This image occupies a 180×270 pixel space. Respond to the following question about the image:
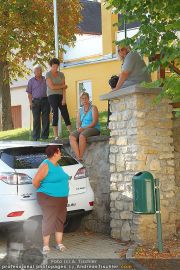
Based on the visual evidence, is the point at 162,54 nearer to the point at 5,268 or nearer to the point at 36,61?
the point at 5,268

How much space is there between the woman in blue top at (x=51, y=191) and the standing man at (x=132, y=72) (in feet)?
6.89

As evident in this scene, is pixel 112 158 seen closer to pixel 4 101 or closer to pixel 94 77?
pixel 4 101

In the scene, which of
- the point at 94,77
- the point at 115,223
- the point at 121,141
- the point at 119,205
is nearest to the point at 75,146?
the point at 121,141

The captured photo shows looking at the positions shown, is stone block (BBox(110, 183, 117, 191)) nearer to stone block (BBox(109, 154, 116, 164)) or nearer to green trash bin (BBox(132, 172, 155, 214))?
stone block (BBox(109, 154, 116, 164))

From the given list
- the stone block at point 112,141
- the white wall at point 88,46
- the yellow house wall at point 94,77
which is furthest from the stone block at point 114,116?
the white wall at point 88,46

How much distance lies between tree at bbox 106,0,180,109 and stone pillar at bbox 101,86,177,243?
52 cm

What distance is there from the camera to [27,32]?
69.2ft

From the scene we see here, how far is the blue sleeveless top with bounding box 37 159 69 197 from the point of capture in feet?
28.2

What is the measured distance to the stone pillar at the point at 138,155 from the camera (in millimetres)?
9461

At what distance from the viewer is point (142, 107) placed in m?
9.51

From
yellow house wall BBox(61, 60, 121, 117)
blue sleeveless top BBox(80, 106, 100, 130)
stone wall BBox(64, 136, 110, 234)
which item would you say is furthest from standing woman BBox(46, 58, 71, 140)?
yellow house wall BBox(61, 60, 121, 117)

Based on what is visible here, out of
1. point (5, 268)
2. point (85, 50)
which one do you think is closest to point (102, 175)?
point (5, 268)

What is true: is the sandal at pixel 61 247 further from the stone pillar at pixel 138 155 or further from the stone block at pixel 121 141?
the stone block at pixel 121 141

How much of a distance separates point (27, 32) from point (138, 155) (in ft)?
41.3
